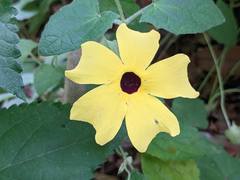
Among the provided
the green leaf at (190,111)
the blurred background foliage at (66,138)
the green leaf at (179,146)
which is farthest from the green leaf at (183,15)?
the green leaf at (190,111)

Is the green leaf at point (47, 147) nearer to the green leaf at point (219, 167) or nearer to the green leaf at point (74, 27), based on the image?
the green leaf at point (74, 27)

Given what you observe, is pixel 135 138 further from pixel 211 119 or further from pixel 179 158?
pixel 211 119

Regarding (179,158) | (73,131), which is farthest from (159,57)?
(73,131)

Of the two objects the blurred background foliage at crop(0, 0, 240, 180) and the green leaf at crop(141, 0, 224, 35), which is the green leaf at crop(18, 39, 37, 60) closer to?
the blurred background foliage at crop(0, 0, 240, 180)

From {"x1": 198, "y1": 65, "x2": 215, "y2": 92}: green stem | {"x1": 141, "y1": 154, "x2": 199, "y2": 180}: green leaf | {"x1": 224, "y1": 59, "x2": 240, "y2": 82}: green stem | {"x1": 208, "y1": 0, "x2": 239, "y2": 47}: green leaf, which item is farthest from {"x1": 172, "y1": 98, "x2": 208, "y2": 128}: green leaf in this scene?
{"x1": 224, "y1": 59, "x2": 240, "y2": 82}: green stem

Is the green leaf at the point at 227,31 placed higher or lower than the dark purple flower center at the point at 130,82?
lower

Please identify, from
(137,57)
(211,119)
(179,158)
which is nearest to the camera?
(137,57)

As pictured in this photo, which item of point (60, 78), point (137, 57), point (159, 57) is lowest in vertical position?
point (159, 57)

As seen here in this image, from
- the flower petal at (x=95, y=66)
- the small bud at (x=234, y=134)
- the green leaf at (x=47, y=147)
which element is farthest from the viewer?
the small bud at (x=234, y=134)
